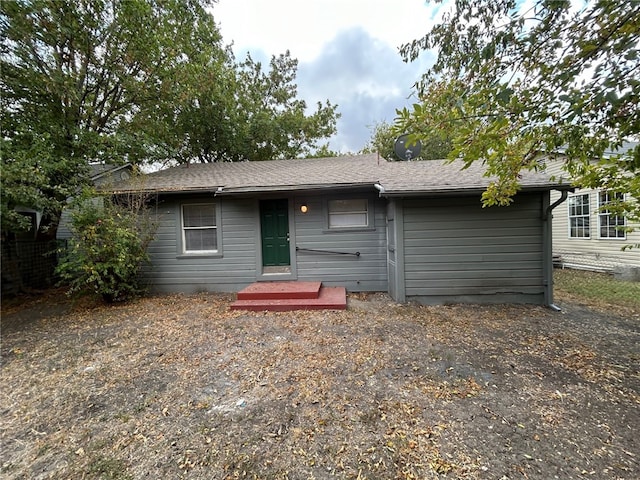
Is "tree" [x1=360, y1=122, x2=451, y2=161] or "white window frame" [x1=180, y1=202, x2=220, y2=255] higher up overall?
"tree" [x1=360, y1=122, x2=451, y2=161]

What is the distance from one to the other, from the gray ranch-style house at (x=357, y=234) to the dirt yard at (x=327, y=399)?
1.04 m

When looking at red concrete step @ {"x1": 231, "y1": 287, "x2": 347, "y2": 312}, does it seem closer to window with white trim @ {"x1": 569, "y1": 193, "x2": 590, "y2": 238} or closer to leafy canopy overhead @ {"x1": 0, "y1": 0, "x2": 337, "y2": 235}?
leafy canopy overhead @ {"x1": 0, "y1": 0, "x2": 337, "y2": 235}

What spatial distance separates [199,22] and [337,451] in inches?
444

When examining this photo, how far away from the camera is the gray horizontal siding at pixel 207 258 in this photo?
262 inches

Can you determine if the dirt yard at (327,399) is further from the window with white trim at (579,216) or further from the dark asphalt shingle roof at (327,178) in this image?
the window with white trim at (579,216)

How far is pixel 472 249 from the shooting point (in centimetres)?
533

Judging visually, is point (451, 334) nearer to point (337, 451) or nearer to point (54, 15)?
point (337, 451)

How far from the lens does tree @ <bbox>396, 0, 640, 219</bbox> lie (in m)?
2.26

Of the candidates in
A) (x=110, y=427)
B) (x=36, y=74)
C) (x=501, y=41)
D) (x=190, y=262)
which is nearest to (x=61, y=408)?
(x=110, y=427)

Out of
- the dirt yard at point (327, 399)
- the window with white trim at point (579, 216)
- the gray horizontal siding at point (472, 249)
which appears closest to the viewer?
the dirt yard at point (327, 399)

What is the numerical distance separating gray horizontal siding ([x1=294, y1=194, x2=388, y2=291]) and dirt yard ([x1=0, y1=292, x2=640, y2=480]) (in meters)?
1.95

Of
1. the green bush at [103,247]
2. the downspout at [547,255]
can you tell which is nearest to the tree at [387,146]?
the downspout at [547,255]

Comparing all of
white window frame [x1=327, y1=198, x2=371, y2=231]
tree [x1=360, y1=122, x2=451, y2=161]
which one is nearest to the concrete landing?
white window frame [x1=327, y1=198, x2=371, y2=231]

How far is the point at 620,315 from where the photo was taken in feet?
15.2
